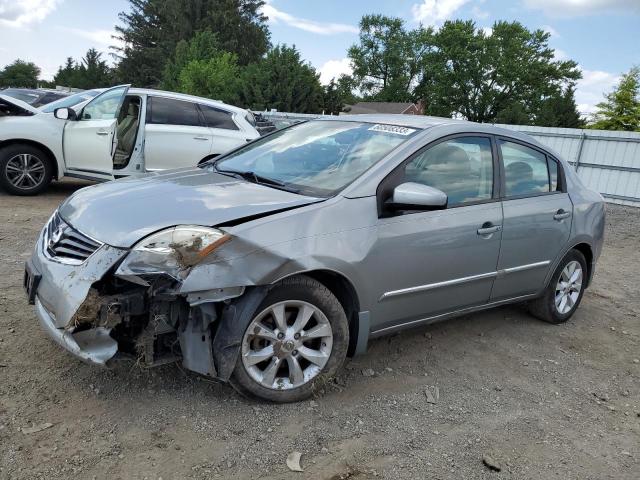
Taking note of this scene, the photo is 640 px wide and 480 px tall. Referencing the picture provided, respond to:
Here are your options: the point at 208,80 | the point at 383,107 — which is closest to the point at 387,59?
the point at 383,107

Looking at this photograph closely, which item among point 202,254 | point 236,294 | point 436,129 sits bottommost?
point 236,294

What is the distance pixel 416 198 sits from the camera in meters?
3.35

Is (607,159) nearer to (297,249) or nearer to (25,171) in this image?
(25,171)

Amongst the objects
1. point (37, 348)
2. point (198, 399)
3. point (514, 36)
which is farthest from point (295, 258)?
point (514, 36)

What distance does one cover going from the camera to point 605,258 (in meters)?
7.85

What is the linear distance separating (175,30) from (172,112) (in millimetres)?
49975

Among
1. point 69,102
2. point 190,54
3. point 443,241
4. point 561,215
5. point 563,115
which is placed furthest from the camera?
point 563,115

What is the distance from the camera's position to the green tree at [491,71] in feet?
187

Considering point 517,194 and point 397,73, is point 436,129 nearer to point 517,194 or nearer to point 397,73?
point 517,194

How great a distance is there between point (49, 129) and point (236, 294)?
21.5ft

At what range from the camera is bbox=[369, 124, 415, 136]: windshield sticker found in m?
3.82

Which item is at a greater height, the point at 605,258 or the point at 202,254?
the point at 202,254

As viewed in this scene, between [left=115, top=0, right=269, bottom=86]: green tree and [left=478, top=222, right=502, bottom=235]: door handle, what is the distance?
46889 mm

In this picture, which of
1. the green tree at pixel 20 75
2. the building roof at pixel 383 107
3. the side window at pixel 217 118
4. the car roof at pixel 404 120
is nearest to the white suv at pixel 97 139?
the side window at pixel 217 118
